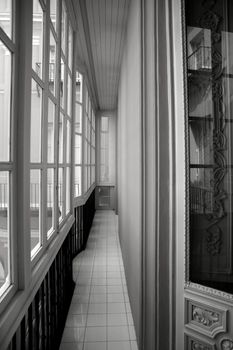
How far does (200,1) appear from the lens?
140 centimetres

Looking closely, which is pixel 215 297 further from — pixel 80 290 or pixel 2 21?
pixel 80 290

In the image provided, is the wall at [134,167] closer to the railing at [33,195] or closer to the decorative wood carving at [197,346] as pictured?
the decorative wood carving at [197,346]

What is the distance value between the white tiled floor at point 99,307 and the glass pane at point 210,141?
4.57 feet

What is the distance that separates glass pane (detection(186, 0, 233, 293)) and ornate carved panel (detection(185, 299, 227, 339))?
0.40 ft

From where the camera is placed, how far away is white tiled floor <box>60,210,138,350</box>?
87.7 inches

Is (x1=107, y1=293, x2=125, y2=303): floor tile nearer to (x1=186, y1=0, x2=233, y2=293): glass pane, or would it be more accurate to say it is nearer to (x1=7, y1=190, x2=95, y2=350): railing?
(x1=7, y1=190, x2=95, y2=350): railing

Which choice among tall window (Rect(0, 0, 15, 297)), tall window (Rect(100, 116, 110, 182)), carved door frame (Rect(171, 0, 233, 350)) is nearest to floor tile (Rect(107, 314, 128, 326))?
carved door frame (Rect(171, 0, 233, 350))

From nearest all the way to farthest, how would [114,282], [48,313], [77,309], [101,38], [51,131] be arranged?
[48,313] < [51,131] < [77,309] < [114,282] < [101,38]

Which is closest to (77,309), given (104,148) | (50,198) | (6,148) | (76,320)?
(76,320)

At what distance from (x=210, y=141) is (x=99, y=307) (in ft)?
7.86

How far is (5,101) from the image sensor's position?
1.15 meters

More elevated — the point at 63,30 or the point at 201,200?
the point at 63,30

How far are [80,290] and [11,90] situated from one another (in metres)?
2.82

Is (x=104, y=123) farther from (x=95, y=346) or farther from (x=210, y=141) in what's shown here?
(x=210, y=141)
